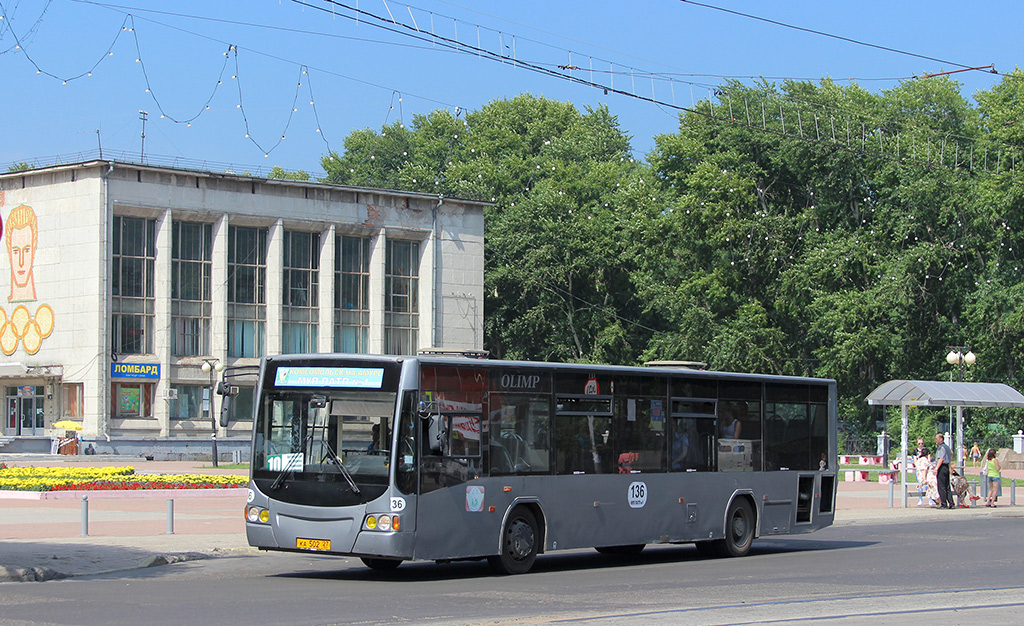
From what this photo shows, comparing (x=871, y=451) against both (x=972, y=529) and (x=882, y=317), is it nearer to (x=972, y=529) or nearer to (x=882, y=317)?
(x=882, y=317)

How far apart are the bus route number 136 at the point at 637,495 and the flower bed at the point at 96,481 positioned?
51.5ft

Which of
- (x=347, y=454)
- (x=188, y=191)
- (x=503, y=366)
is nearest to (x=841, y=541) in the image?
(x=503, y=366)

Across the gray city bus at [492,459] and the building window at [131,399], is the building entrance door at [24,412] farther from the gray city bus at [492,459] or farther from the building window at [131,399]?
the gray city bus at [492,459]

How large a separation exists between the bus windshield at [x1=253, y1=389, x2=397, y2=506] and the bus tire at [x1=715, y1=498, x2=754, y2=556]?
21.4ft

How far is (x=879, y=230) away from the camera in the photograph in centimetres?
6419

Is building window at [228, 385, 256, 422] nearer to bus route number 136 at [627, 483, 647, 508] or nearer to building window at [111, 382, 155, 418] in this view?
building window at [111, 382, 155, 418]

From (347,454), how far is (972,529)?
582 inches

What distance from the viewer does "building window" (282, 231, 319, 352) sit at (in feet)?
226

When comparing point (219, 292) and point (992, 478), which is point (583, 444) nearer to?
point (992, 478)

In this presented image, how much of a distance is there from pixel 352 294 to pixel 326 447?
56.8m

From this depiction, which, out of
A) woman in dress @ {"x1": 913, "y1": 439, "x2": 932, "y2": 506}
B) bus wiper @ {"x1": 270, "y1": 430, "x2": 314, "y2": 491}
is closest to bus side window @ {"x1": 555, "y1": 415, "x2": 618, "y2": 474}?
bus wiper @ {"x1": 270, "y1": 430, "x2": 314, "y2": 491}

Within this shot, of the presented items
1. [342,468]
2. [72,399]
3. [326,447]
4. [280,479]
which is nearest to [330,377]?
[326,447]

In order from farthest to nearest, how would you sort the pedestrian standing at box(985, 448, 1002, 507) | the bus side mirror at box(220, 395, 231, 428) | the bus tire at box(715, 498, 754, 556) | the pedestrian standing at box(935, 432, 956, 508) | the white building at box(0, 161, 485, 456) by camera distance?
the white building at box(0, 161, 485, 456), the pedestrian standing at box(985, 448, 1002, 507), the pedestrian standing at box(935, 432, 956, 508), the bus tire at box(715, 498, 754, 556), the bus side mirror at box(220, 395, 231, 428)

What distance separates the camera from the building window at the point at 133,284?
6322cm
